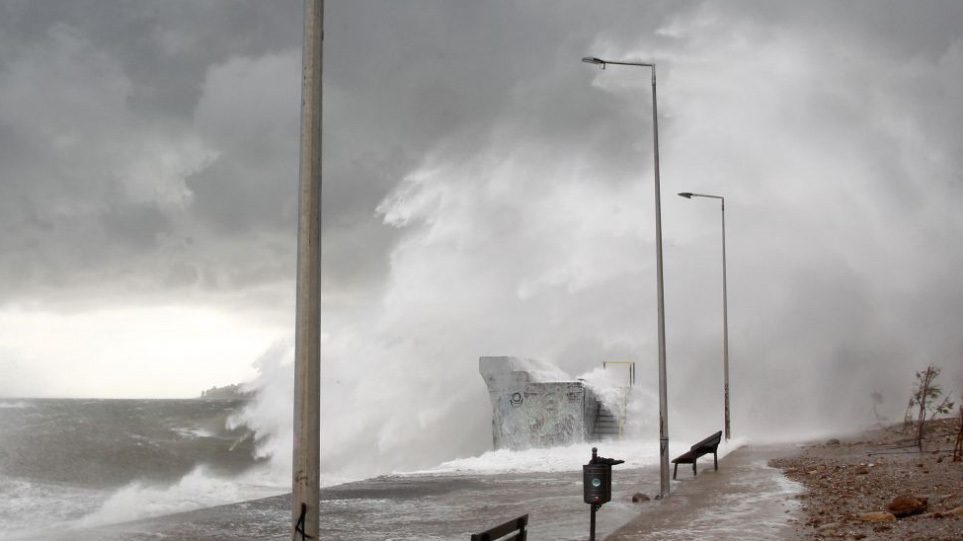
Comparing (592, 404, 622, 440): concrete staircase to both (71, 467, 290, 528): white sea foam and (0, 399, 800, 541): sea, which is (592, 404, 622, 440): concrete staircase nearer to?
(0, 399, 800, 541): sea

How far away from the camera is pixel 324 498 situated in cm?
1778

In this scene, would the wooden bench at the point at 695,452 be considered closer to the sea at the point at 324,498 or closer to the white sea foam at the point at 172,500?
the sea at the point at 324,498

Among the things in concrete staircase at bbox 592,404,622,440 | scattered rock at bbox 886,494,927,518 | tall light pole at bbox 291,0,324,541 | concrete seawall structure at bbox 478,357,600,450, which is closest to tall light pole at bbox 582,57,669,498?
scattered rock at bbox 886,494,927,518

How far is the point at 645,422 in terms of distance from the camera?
33.0 metres

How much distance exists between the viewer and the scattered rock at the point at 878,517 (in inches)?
381

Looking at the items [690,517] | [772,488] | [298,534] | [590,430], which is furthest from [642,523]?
[590,430]

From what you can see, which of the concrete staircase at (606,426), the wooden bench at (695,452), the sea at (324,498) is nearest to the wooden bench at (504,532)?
the sea at (324,498)

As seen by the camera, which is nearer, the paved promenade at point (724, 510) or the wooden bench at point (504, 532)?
the wooden bench at point (504, 532)

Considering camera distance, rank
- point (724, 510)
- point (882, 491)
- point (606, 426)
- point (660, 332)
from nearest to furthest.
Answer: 1. point (724, 510)
2. point (882, 491)
3. point (660, 332)
4. point (606, 426)

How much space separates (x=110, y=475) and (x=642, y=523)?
129 feet

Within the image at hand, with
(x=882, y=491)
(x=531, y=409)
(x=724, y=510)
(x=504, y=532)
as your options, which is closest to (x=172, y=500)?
(x=531, y=409)

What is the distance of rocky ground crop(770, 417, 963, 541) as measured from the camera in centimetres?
921

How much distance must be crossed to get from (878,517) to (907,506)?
520mm

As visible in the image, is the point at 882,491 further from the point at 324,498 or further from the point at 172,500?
the point at 172,500
